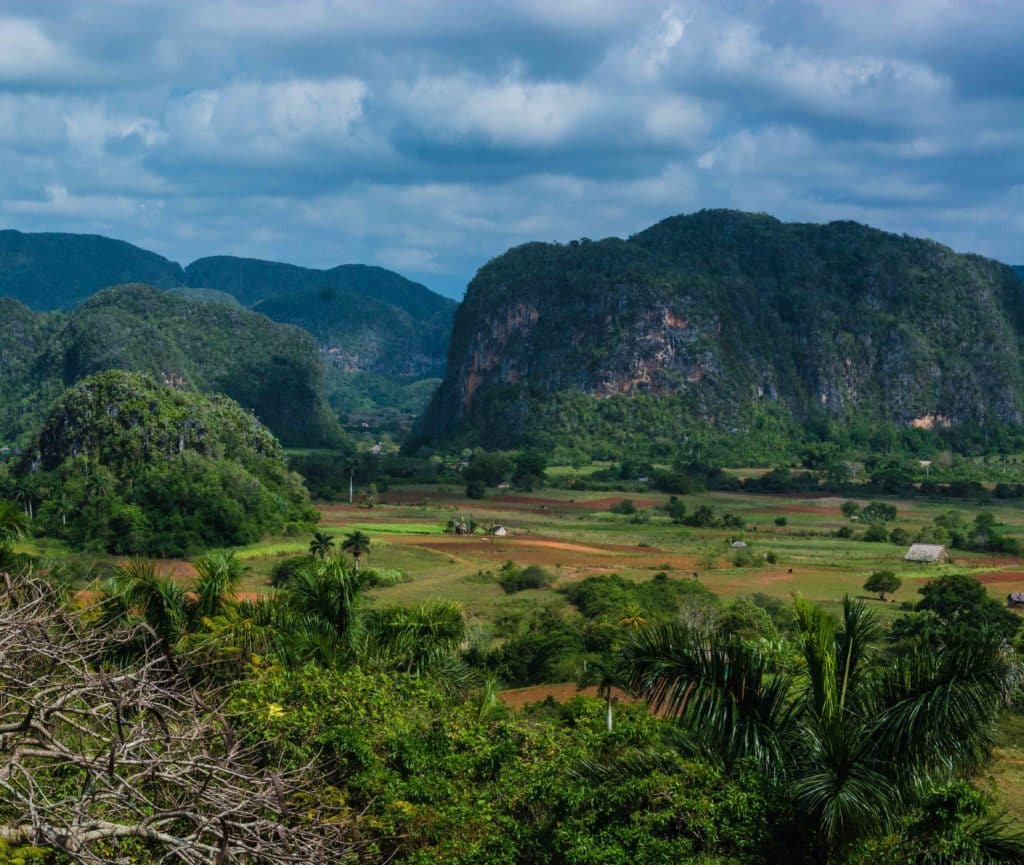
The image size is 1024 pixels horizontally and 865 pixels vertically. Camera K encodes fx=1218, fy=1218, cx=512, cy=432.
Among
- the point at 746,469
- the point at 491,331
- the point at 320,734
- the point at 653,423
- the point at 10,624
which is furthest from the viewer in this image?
the point at 491,331

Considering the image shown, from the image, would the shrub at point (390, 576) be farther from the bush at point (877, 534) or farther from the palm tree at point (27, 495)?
the bush at point (877, 534)

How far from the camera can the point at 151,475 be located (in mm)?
68812

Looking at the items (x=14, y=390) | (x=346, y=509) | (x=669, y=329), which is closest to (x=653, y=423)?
(x=669, y=329)

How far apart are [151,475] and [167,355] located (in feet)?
266

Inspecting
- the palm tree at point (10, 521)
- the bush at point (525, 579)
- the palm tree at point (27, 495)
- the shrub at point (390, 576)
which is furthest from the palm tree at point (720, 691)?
the palm tree at point (27, 495)

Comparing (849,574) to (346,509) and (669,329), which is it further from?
(669,329)

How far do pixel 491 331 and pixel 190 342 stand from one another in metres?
44.2

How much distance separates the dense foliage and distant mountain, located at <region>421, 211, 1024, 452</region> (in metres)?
63.3

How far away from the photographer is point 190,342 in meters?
176

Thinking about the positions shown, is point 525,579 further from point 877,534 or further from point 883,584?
point 877,534

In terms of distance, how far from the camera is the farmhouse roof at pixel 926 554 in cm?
6412

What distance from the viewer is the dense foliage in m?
64.8

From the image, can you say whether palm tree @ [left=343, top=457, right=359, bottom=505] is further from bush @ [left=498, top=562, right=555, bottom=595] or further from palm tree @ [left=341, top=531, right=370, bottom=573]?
bush @ [left=498, top=562, right=555, bottom=595]

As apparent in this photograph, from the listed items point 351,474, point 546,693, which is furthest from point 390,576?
point 351,474
